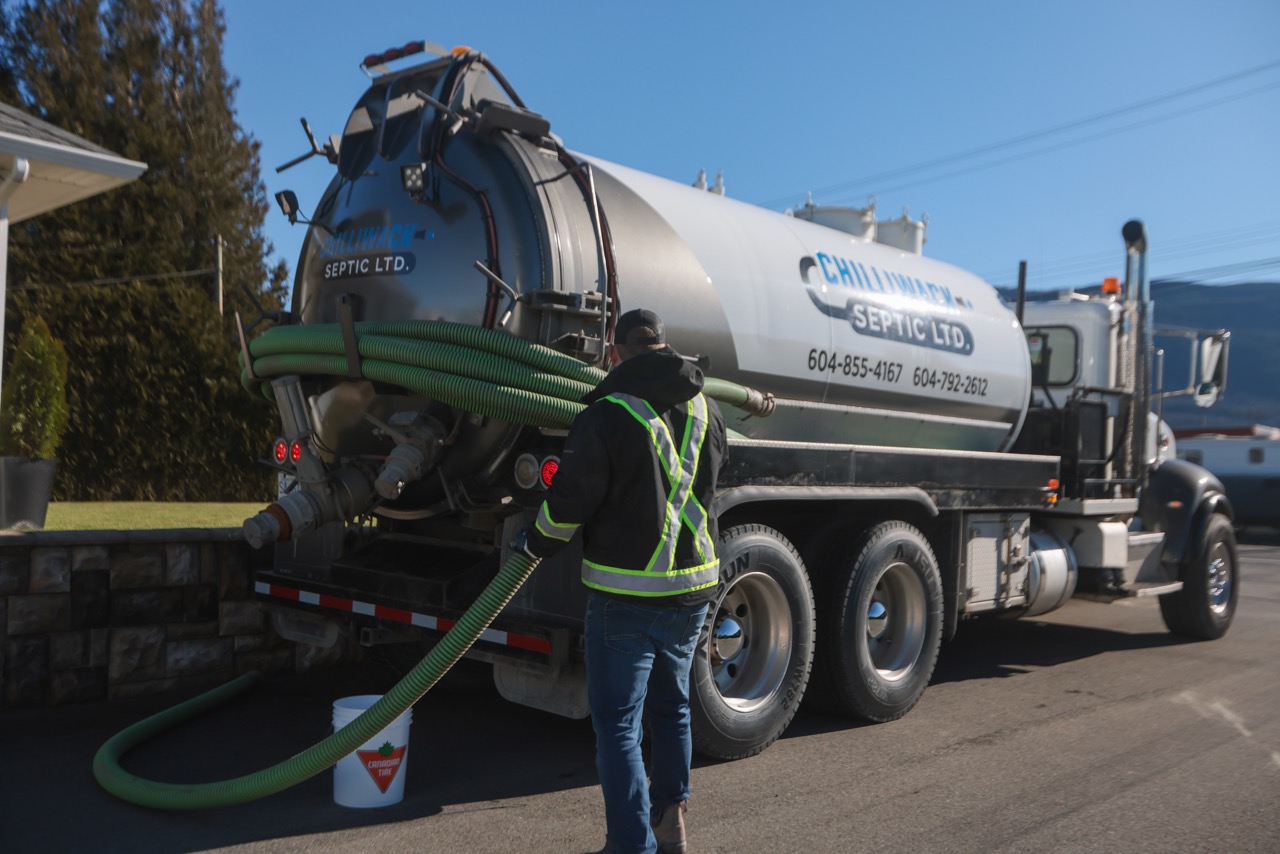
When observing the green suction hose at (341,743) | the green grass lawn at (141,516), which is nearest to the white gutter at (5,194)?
the green grass lawn at (141,516)

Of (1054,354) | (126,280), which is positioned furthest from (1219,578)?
(126,280)

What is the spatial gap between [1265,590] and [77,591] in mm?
12777

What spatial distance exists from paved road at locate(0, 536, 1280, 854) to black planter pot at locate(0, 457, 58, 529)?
3282mm

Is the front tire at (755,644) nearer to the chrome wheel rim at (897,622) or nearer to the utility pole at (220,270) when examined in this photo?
the chrome wheel rim at (897,622)

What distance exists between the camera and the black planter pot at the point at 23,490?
845 centimetres

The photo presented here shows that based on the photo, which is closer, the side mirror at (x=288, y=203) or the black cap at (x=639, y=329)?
the black cap at (x=639, y=329)

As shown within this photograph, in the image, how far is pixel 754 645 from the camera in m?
5.51

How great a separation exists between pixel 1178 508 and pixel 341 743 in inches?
288

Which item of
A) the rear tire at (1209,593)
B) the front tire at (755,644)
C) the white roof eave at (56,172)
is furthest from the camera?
the rear tire at (1209,593)

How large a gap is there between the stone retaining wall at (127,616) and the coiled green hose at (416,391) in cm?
75

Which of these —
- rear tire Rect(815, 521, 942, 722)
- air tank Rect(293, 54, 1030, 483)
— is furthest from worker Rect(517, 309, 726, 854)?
rear tire Rect(815, 521, 942, 722)

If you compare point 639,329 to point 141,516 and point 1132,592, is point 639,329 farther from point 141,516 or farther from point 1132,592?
point 141,516

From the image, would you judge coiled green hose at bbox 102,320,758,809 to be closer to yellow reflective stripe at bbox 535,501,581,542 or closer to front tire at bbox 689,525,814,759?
yellow reflective stripe at bbox 535,501,581,542

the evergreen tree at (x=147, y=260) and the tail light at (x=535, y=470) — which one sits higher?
the evergreen tree at (x=147, y=260)
